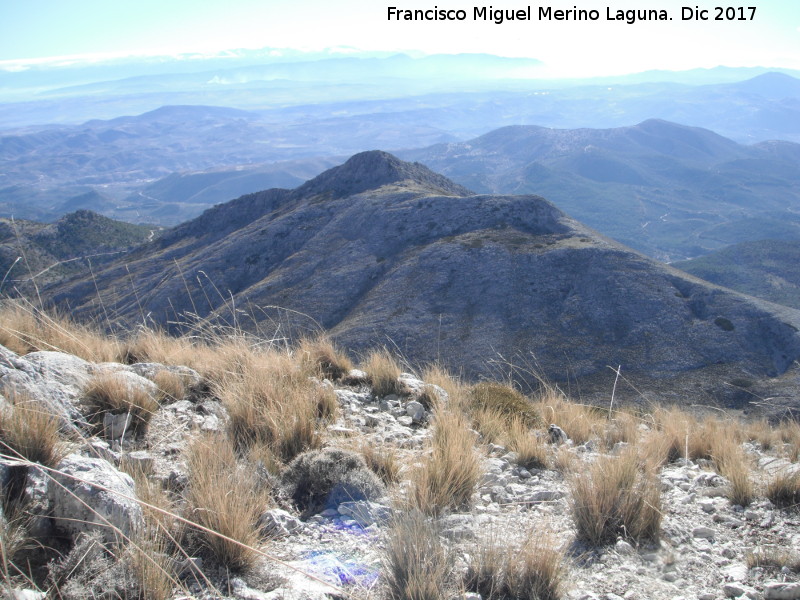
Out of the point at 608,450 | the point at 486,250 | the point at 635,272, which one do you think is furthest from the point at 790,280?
the point at 608,450

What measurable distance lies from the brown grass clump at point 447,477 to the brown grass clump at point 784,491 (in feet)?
9.07

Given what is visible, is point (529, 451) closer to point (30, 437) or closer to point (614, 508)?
point (614, 508)

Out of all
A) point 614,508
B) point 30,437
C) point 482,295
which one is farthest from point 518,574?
point 482,295

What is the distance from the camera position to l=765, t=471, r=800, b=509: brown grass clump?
4516 mm

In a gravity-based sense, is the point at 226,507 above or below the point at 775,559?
above

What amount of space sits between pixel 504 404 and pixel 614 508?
3.37 metres

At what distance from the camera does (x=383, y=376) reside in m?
7.59

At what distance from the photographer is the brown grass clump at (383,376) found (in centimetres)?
740

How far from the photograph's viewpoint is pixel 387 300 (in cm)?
5703

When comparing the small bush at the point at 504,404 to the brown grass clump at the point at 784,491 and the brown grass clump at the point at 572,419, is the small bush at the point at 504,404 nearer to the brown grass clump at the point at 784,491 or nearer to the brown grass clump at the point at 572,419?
the brown grass clump at the point at 572,419

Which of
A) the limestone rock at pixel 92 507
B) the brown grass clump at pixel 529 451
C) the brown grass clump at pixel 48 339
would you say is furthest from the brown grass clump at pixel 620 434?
the brown grass clump at pixel 48 339

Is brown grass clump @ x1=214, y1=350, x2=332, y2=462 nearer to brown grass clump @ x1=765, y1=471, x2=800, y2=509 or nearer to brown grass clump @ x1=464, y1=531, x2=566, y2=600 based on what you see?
brown grass clump @ x1=464, y1=531, x2=566, y2=600

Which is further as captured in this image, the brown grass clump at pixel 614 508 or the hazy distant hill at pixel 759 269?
the hazy distant hill at pixel 759 269

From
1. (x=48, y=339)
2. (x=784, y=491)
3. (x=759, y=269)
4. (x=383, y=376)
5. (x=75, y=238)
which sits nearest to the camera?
(x=784, y=491)
